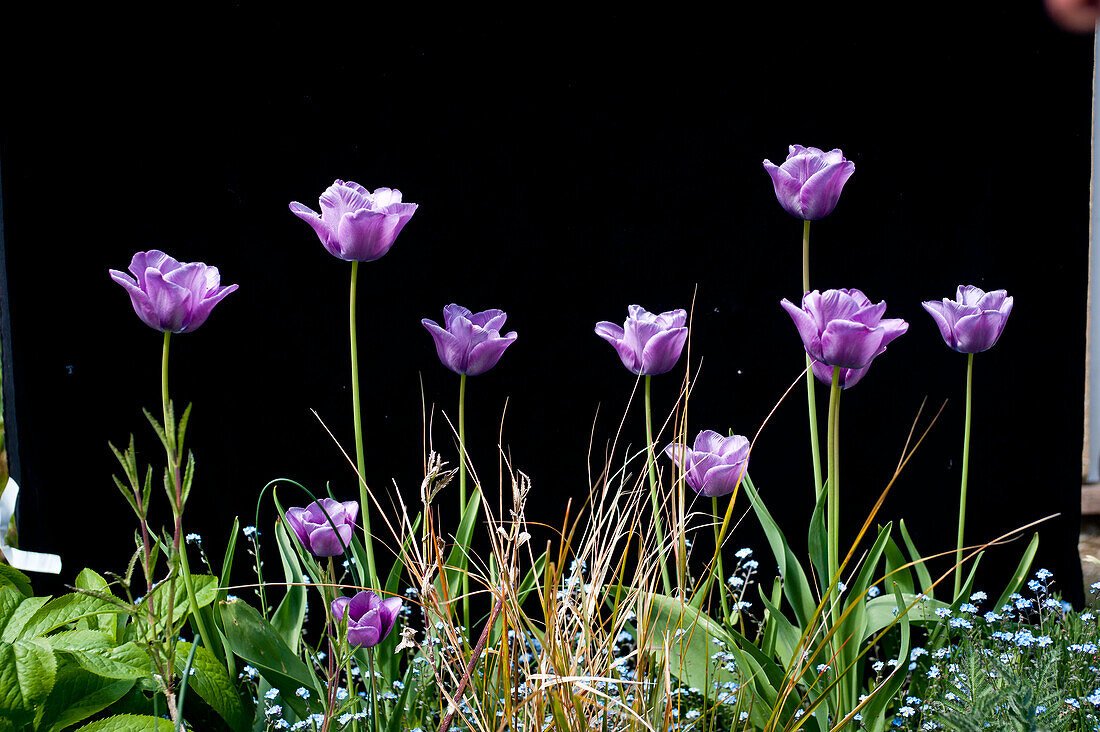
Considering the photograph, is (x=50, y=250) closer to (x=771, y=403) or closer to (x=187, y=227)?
(x=187, y=227)

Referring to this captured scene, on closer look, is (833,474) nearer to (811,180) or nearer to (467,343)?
(811,180)

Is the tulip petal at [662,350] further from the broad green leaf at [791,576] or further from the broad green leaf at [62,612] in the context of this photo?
the broad green leaf at [62,612]

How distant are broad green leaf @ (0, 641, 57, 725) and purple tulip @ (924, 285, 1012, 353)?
1652 mm

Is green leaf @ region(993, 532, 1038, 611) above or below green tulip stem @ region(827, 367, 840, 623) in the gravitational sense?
below

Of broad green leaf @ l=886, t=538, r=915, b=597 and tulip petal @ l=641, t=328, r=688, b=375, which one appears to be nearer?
tulip petal @ l=641, t=328, r=688, b=375

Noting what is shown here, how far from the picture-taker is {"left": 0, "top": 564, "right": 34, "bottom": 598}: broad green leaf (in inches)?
63.2

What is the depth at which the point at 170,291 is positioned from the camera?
4.87 ft

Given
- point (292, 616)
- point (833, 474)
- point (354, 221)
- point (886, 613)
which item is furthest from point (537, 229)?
point (886, 613)

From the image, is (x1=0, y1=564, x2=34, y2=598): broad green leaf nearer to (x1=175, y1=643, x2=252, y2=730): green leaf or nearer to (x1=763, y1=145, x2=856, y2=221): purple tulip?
Answer: (x1=175, y1=643, x2=252, y2=730): green leaf

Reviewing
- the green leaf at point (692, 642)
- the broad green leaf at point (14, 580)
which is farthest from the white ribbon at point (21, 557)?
the green leaf at point (692, 642)

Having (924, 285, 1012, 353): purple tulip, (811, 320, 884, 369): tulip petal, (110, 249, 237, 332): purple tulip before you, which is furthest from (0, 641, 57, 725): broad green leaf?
(924, 285, 1012, 353): purple tulip

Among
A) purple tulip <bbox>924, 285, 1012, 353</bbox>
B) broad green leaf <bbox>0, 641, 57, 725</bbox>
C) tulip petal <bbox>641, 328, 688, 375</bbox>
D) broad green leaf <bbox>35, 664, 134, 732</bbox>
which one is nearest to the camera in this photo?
A: broad green leaf <bbox>0, 641, 57, 725</bbox>

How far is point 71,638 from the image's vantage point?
143 centimetres

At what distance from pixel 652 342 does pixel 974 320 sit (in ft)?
2.10
